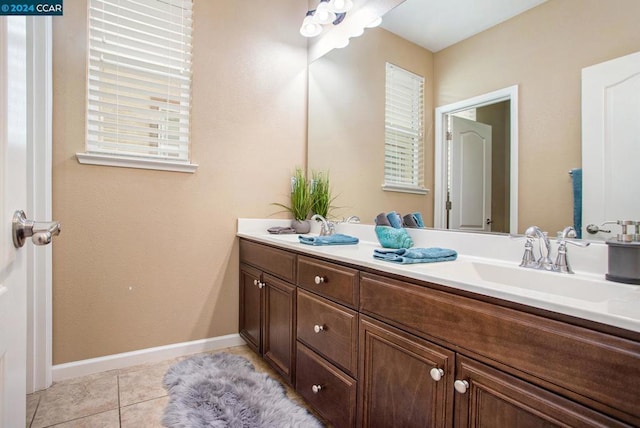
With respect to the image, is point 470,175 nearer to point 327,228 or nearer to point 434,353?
point 434,353

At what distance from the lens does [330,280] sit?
4.50 feet

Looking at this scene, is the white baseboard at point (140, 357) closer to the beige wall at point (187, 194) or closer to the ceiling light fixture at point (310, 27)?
the beige wall at point (187, 194)

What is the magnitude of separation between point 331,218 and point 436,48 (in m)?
1.21

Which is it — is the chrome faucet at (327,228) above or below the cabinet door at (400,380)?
above

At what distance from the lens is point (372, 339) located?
1.15m

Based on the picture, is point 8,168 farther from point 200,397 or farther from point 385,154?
point 385,154

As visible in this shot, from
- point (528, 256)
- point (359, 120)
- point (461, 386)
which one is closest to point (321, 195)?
point (359, 120)

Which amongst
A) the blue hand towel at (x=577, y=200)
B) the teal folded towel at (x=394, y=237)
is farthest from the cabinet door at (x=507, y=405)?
the teal folded towel at (x=394, y=237)

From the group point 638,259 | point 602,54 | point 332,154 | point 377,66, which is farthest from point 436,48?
point 638,259

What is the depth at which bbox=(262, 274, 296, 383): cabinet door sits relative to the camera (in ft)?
5.48

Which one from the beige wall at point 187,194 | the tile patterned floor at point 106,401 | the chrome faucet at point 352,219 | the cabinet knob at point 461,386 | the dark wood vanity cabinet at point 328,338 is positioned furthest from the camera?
the chrome faucet at point 352,219

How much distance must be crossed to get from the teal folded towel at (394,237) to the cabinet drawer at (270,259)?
0.44 m

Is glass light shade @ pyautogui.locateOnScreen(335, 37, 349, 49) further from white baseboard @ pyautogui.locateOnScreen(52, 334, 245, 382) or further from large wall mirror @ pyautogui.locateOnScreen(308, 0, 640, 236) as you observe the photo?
white baseboard @ pyautogui.locateOnScreen(52, 334, 245, 382)

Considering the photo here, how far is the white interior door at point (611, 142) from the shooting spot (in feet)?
3.32
